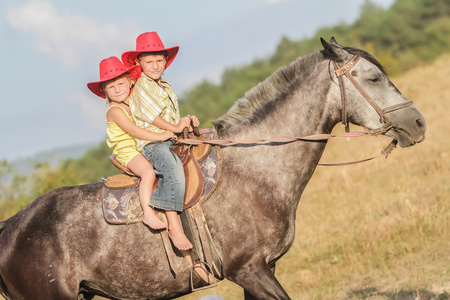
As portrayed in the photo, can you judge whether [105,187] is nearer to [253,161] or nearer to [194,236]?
[194,236]

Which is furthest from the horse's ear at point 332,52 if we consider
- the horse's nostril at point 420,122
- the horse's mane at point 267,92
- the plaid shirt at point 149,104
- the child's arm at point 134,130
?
the child's arm at point 134,130

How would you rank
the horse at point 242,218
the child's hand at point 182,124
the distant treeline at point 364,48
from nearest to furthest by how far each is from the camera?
the horse at point 242,218 < the child's hand at point 182,124 < the distant treeline at point 364,48

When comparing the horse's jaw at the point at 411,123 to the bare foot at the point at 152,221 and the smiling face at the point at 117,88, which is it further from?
the smiling face at the point at 117,88

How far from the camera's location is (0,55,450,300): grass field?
7.75m

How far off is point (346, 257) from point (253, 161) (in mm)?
4970

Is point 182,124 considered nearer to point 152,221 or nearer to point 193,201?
point 193,201

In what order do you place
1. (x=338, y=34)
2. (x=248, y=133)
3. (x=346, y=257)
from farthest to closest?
1. (x=338, y=34)
2. (x=346, y=257)
3. (x=248, y=133)

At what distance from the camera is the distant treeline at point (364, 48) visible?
60.1 meters

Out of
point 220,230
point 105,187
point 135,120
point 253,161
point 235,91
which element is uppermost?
point 235,91

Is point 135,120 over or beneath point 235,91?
beneath

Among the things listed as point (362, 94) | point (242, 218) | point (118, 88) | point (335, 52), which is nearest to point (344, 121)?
point (362, 94)

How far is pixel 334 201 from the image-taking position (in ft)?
41.0

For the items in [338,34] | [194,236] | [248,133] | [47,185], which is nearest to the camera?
[194,236]

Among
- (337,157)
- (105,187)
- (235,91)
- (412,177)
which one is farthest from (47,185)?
(235,91)
